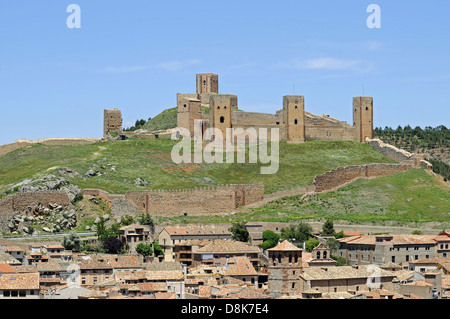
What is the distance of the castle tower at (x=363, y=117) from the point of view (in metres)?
110

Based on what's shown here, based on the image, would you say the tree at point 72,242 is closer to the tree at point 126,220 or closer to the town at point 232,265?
the town at point 232,265

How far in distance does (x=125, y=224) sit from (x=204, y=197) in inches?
330

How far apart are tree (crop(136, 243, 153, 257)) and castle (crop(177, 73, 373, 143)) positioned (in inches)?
1300

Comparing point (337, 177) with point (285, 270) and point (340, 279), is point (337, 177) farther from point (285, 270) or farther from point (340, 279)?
point (285, 270)

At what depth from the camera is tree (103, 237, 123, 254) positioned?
73750mm

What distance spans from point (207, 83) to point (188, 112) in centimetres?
1627

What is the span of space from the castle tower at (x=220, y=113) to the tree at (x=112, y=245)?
33.3 metres

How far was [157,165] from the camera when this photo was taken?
9800 cm

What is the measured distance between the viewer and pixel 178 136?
110 meters

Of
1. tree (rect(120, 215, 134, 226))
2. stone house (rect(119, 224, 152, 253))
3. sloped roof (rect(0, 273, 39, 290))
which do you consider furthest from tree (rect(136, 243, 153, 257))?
sloped roof (rect(0, 273, 39, 290))

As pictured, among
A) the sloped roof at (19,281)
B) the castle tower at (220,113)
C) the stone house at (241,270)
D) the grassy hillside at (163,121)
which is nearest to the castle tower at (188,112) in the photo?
the castle tower at (220,113)

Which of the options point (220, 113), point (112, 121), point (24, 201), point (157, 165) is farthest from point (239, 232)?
point (112, 121)
